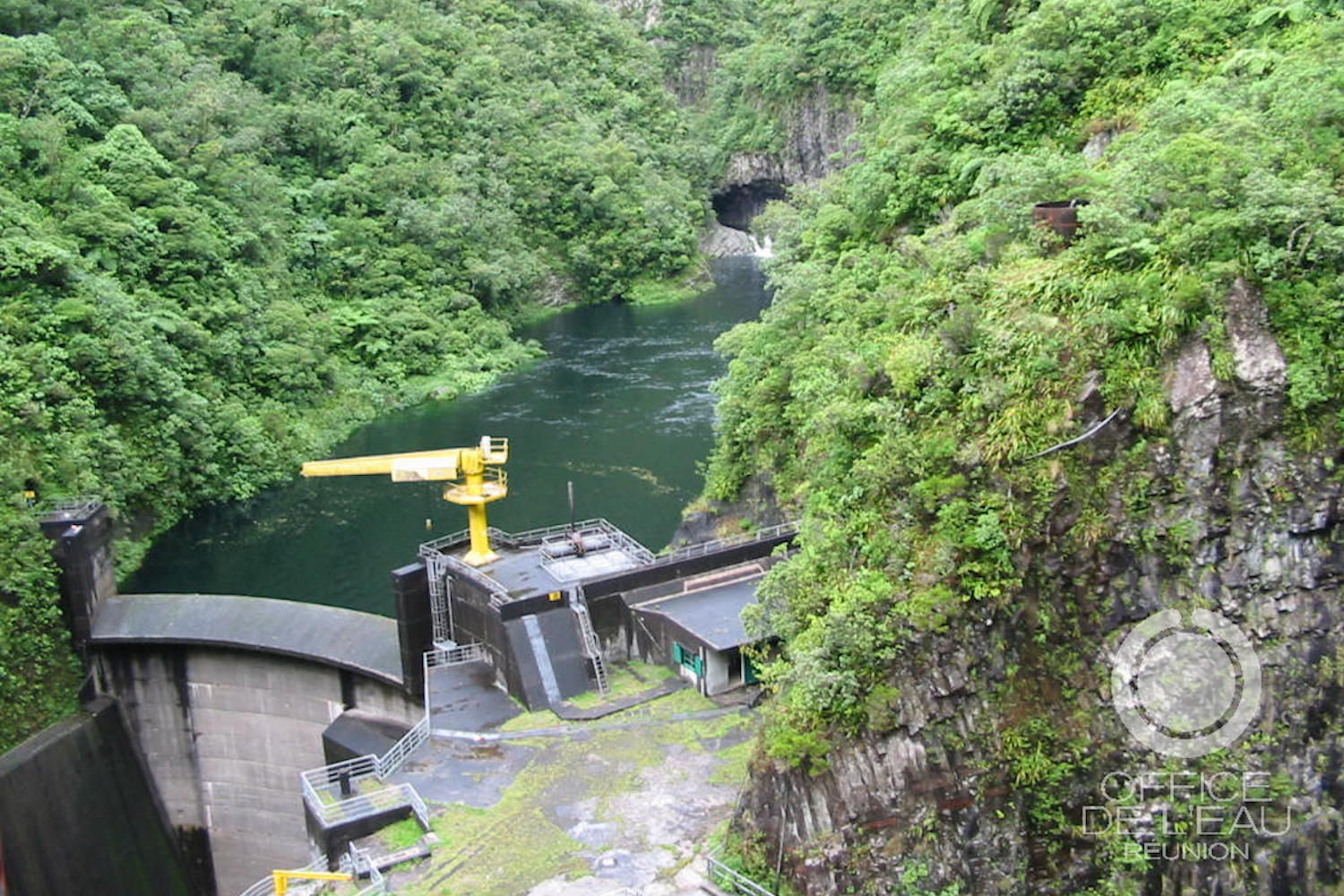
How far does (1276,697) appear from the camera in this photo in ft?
55.2

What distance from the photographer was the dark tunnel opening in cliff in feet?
317

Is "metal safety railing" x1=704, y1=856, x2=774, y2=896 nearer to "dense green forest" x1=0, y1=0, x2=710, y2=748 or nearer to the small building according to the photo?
the small building

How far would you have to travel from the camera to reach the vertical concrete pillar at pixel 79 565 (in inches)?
1178

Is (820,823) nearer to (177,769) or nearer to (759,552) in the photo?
(759,552)

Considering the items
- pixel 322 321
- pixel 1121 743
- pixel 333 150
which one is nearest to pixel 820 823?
pixel 1121 743

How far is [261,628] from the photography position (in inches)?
1144

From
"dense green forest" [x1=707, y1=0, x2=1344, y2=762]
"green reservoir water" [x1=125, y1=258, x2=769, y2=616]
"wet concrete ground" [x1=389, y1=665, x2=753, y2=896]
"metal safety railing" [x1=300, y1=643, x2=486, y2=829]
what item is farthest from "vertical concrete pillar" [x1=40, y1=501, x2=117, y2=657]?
"dense green forest" [x1=707, y1=0, x2=1344, y2=762]

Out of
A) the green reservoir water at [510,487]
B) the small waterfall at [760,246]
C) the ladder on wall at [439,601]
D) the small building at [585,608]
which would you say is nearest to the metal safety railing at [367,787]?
the ladder on wall at [439,601]

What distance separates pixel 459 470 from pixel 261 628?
6.63 metres

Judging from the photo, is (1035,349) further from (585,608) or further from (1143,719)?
(585,608)

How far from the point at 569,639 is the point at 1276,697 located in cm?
1300

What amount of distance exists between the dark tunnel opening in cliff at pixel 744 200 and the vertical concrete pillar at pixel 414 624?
7075cm

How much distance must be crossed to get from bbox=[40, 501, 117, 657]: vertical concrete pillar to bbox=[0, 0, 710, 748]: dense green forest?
457mm

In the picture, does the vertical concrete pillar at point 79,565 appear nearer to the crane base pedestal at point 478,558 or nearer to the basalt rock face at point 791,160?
the crane base pedestal at point 478,558
